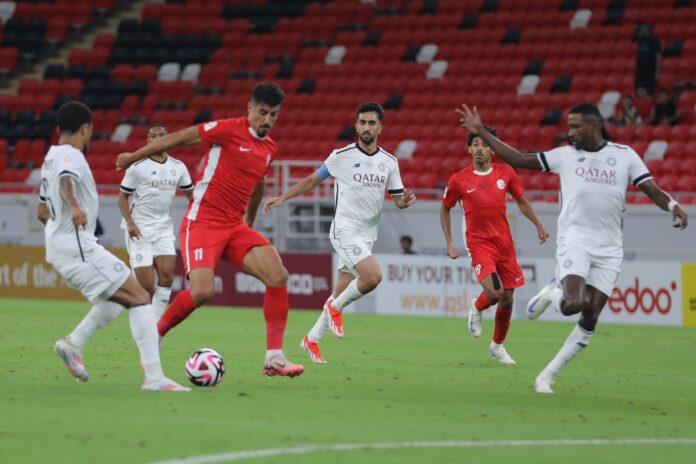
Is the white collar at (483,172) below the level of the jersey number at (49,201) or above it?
above

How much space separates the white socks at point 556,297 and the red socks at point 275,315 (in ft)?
7.80

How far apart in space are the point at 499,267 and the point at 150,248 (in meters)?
4.42

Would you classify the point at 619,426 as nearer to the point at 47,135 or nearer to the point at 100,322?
the point at 100,322

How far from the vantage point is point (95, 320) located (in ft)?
34.2

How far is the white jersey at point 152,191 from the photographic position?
16109mm

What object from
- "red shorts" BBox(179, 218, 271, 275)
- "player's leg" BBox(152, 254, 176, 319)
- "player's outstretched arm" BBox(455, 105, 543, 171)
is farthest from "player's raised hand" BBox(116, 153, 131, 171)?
"player's leg" BBox(152, 254, 176, 319)

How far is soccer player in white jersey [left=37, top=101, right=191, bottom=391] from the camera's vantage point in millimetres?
9875

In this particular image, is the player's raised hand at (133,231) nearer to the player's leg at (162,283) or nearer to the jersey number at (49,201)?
the player's leg at (162,283)

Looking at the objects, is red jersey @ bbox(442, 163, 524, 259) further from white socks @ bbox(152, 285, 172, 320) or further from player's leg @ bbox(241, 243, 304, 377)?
player's leg @ bbox(241, 243, 304, 377)

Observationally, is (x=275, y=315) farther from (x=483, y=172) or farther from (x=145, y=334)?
(x=483, y=172)

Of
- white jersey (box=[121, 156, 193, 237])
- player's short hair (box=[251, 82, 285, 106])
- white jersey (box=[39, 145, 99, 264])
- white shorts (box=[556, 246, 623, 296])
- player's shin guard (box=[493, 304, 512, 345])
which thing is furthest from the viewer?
white jersey (box=[121, 156, 193, 237])

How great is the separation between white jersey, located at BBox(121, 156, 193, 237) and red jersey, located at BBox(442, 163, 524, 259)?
3682mm

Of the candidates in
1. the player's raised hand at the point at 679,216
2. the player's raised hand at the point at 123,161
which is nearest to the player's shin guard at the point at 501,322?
the player's raised hand at the point at 679,216

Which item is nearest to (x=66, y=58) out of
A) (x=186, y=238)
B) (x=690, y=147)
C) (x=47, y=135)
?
(x=47, y=135)
